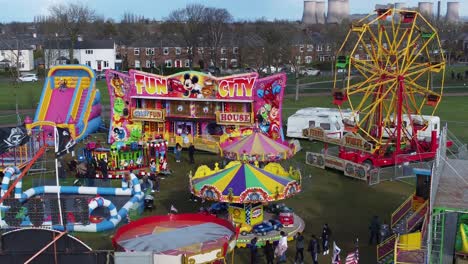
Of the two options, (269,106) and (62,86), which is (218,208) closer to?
(269,106)

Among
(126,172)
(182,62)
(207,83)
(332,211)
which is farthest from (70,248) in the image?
(182,62)

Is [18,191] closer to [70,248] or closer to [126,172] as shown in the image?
[126,172]

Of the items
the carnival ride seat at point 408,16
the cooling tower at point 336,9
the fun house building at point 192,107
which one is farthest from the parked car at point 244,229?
the cooling tower at point 336,9

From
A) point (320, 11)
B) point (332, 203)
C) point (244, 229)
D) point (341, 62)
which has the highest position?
point (320, 11)

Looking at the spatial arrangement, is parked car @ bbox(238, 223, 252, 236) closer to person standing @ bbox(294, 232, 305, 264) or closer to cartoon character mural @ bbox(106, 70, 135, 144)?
person standing @ bbox(294, 232, 305, 264)

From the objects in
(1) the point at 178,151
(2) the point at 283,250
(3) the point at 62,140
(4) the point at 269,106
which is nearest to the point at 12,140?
(3) the point at 62,140

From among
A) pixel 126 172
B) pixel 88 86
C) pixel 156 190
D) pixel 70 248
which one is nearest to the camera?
pixel 70 248

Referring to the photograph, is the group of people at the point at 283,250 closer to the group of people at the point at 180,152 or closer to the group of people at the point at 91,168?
the group of people at the point at 91,168
